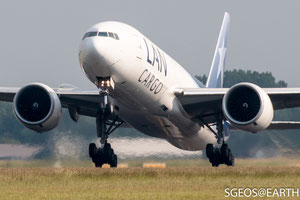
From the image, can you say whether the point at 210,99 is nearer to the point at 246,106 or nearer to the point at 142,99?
the point at 246,106

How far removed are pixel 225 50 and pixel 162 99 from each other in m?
14.8

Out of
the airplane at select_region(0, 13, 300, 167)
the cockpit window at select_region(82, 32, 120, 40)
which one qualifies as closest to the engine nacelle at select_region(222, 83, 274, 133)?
the airplane at select_region(0, 13, 300, 167)

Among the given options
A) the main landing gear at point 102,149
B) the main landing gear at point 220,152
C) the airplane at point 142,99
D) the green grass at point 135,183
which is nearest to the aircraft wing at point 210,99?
the airplane at point 142,99


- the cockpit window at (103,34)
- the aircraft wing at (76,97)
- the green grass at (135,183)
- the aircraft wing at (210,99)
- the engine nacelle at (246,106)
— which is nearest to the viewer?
the green grass at (135,183)

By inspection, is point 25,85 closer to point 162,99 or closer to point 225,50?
point 162,99

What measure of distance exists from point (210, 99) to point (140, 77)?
408 cm

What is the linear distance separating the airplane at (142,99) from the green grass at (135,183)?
14.1ft

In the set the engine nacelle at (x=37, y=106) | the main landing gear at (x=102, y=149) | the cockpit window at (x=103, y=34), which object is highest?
the cockpit window at (x=103, y=34)

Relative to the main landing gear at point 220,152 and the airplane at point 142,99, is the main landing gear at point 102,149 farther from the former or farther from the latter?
the main landing gear at point 220,152

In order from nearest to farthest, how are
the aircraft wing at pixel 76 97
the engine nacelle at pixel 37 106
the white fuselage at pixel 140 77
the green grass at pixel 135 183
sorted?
the green grass at pixel 135 183, the white fuselage at pixel 140 77, the engine nacelle at pixel 37 106, the aircraft wing at pixel 76 97

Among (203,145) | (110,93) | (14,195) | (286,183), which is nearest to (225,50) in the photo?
(203,145)

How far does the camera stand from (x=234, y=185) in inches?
831

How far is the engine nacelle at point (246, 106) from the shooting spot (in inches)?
1158

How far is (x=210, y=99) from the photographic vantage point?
31.9 meters
